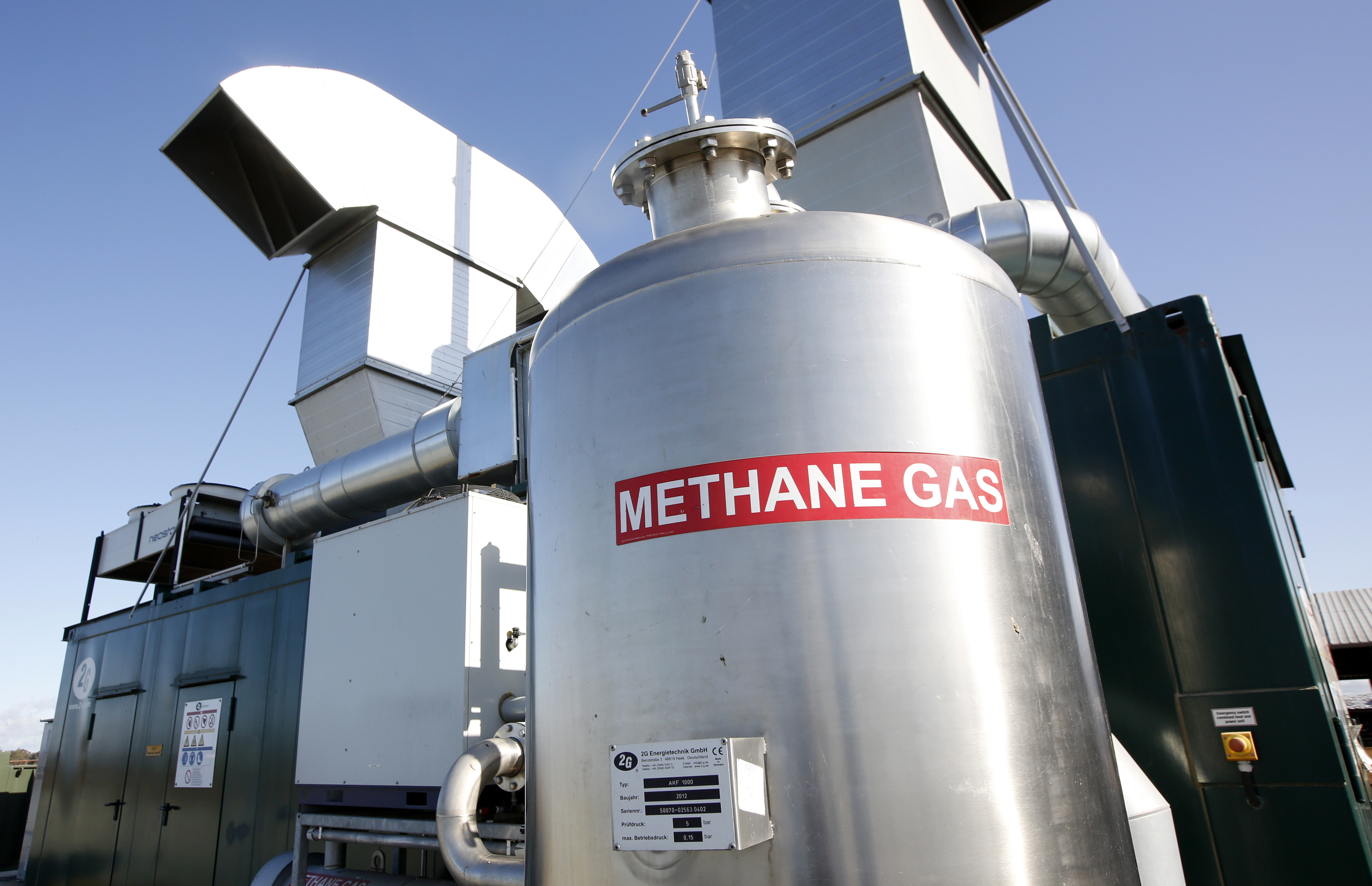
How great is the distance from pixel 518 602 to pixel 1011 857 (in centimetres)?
356

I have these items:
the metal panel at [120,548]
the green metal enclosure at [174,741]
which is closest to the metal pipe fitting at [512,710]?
the green metal enclosure at [174,741]

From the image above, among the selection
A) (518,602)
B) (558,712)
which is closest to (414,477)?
(518,602)

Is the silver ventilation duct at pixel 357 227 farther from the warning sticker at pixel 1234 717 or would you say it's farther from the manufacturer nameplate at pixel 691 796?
the warning sticker at pixel 1234 717

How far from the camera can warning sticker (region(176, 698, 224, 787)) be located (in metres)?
7.59

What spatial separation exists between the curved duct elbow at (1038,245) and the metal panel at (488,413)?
3.61 m

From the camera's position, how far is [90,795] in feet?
30.8

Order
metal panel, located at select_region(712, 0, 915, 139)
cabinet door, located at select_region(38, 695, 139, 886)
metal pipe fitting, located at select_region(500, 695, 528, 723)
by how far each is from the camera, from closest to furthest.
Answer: metal pipe fitting, located at select_region(500, 695, 528, 723) → metal panel, located at select_region(712, 0, 915, 139) → cabinet door, located at select_region(38, 695, 139, 886)

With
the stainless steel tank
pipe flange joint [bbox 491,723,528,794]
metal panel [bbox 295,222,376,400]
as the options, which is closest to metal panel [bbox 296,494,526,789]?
pipe flange joint [bbox 491,723,528,794]

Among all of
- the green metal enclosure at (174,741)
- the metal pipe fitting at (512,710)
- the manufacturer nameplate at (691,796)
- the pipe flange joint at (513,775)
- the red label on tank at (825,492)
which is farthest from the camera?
the green metal enclosure at (174,741)

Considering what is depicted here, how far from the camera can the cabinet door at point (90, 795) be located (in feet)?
28.9

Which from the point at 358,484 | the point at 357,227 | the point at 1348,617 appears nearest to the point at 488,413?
the point at 358,484

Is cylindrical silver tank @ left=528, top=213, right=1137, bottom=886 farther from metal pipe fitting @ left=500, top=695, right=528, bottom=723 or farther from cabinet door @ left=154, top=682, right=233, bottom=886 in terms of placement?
cabinet door @ left=154, top=682, right=233, bottom=886

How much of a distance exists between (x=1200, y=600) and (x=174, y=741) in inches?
357

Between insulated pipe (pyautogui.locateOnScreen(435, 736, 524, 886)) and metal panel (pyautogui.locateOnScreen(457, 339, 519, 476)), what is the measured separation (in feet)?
8.83
